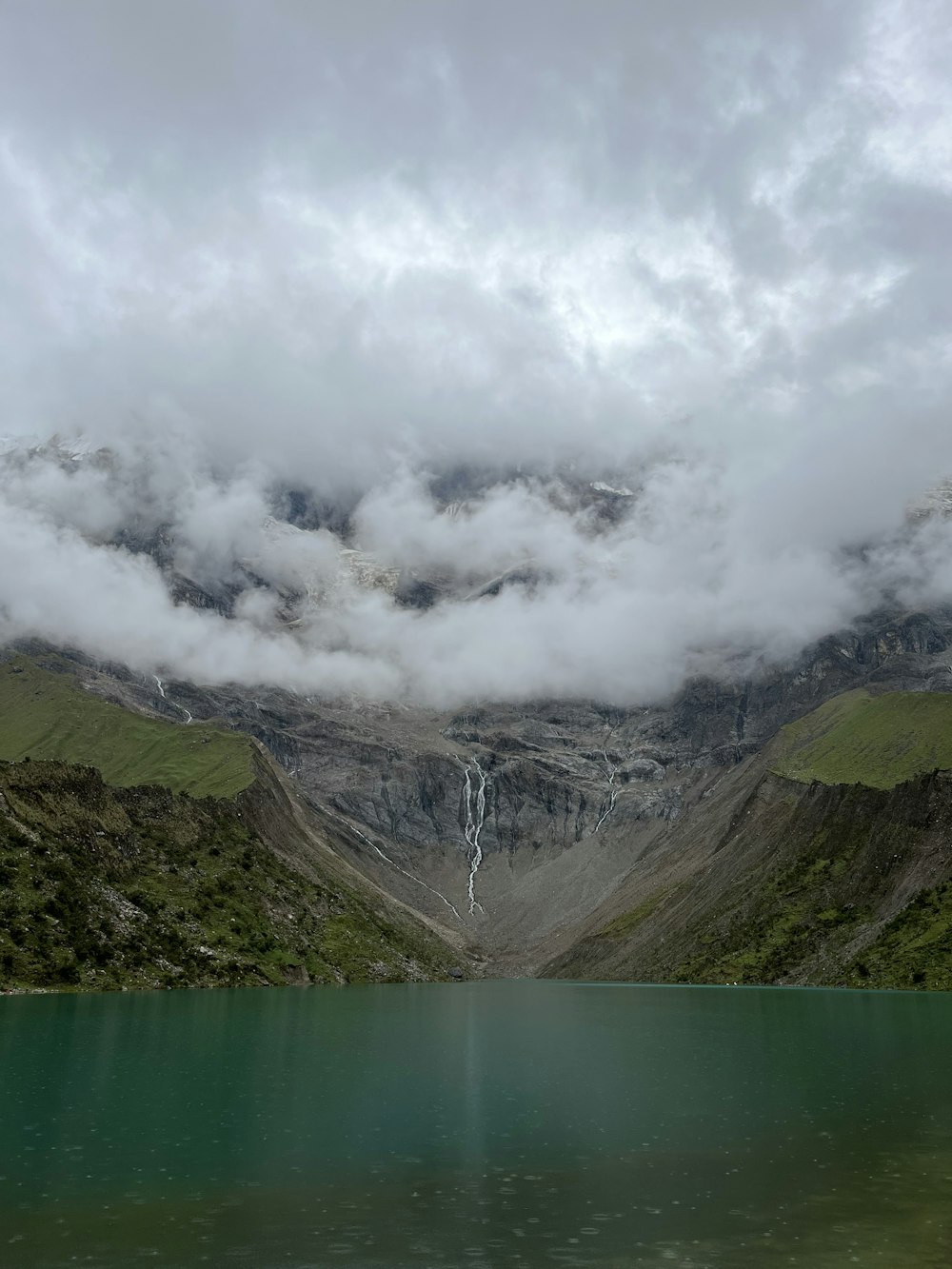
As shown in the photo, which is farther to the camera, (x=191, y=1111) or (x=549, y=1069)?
(x=549, y=1069)

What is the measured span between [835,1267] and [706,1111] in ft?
102

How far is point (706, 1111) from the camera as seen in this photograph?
59531 millimetres

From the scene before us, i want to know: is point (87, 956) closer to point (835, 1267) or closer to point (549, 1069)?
point (549, 1069)

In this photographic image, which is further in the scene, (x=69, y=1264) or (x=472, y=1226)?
(x=472, y=1226)

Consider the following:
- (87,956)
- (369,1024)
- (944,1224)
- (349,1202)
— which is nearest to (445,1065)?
(369,1024)

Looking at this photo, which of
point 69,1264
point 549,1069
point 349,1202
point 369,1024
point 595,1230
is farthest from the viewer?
point 369,1024

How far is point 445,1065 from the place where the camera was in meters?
83.4

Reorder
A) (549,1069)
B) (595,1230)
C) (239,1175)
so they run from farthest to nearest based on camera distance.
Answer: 1. (549,1069)
2. (239,1175)
3. (595,1230)

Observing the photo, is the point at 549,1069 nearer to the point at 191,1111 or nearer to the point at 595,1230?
the point at 191,1111

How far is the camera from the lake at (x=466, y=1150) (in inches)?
1288

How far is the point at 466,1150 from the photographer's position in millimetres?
48875

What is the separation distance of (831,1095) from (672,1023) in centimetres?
6362

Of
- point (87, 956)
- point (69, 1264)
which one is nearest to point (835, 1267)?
point (69, 1264)

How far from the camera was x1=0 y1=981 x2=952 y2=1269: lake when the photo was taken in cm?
3272
